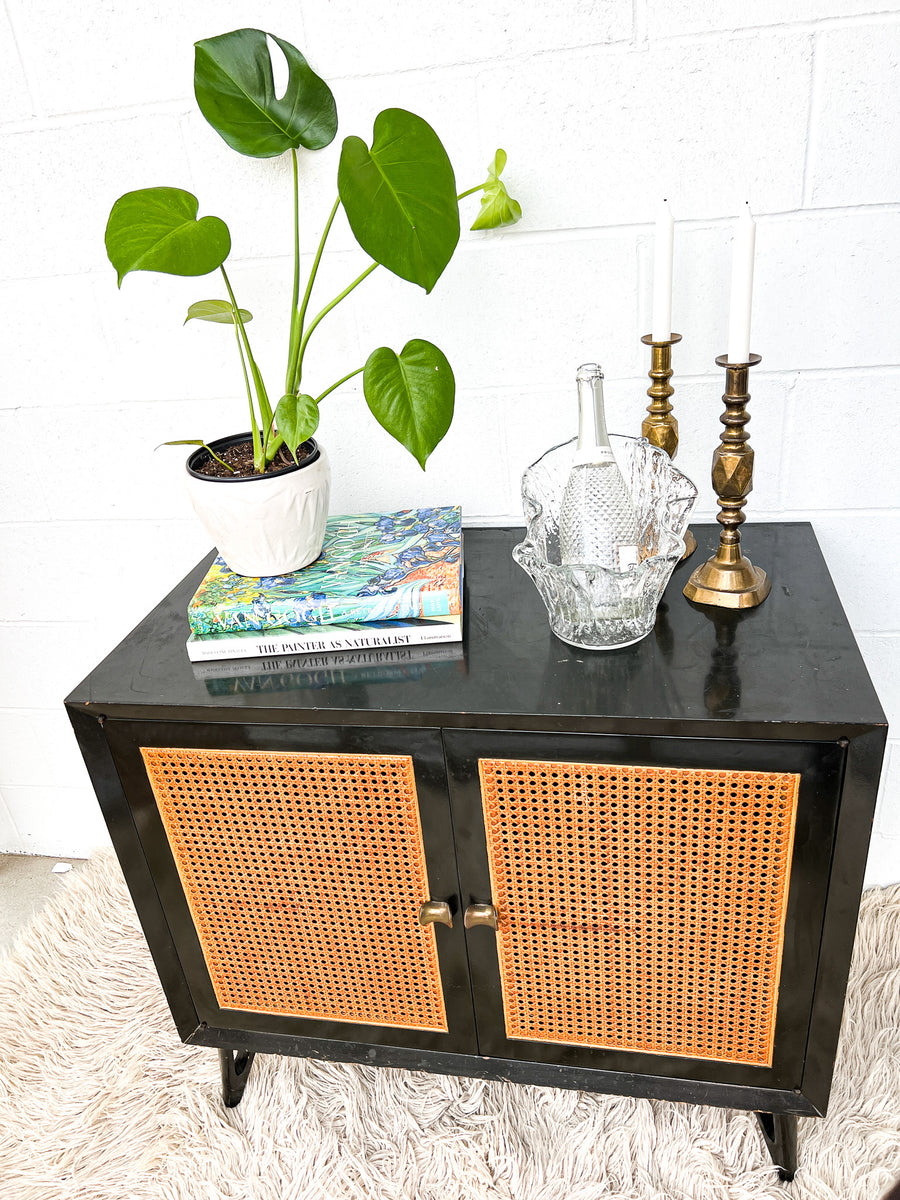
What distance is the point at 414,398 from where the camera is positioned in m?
0.91

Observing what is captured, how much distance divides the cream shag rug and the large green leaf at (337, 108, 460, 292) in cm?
101

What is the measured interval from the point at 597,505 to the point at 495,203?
36 cm

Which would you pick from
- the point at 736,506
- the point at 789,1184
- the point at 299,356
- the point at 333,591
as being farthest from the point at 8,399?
the point at 789,1184

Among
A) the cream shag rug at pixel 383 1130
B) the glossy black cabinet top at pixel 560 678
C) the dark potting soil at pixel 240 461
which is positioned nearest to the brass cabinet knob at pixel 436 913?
the glossy black cabinet top at pixel 560 678

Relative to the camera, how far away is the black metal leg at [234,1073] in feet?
3.83

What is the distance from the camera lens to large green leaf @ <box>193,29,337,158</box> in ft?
3.04

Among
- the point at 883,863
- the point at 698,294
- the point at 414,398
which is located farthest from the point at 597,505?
the point at 883,863

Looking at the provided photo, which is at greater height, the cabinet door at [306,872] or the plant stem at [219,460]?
the plant stem at [219,460]

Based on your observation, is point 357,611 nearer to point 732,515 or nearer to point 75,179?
point 732,515

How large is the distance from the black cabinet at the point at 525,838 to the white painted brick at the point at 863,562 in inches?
4.8

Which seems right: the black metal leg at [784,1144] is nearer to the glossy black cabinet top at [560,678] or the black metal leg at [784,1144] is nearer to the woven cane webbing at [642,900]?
the woven cane webbing at [642,900]

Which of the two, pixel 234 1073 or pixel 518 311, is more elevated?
pixel 518 311

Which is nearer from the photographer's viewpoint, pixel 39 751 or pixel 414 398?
pixel 414 398

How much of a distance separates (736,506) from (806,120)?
16.8 inches
